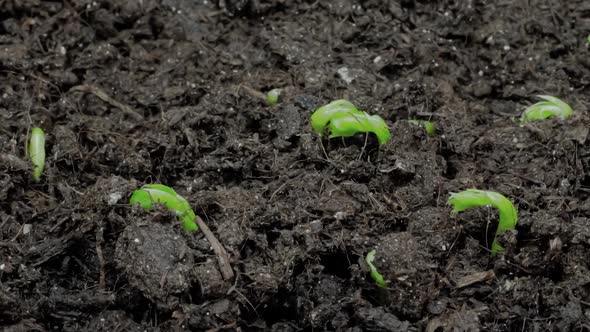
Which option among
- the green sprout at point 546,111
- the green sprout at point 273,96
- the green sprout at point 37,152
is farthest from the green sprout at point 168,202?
the green sprout at point 546,111

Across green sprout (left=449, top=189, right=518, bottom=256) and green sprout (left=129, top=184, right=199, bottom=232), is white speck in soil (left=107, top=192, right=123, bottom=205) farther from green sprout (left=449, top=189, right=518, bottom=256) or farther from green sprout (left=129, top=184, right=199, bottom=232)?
green sprout (left=449, top=189, right=518, bottom=256)

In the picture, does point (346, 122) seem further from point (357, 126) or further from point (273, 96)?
point (273, 96)

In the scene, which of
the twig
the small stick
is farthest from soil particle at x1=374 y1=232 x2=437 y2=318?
the twig

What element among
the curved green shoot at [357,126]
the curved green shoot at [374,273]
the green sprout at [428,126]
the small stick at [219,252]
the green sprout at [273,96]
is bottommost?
the curved green shoot at [374,273]

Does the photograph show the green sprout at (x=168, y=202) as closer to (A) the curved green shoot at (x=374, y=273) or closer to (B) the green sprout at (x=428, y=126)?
(A) the curved green shoot at (x=374, y=273)

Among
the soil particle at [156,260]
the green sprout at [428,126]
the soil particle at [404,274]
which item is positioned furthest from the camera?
the green sprout at [428,126]

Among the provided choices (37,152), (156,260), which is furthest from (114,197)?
(37,152)
